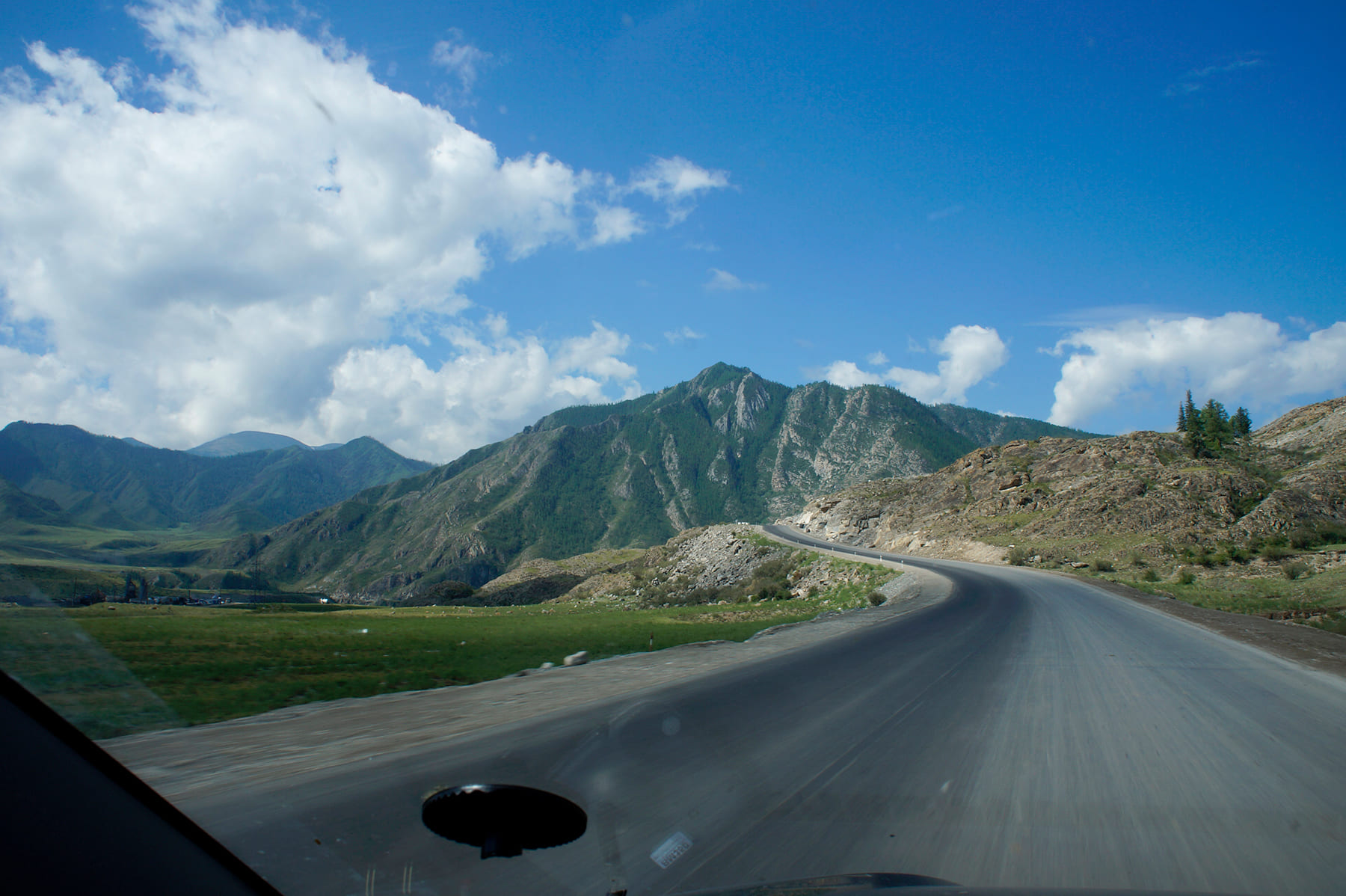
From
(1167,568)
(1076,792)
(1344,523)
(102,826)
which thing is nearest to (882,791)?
(1076,792)

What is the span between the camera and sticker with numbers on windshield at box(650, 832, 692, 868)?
452 centimetres

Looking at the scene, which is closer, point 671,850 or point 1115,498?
point 671,850

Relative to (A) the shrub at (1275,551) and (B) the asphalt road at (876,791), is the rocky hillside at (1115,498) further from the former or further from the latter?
(B) the asphalt road at (876,791)

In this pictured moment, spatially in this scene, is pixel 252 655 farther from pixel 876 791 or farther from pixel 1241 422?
pixel 1241 422

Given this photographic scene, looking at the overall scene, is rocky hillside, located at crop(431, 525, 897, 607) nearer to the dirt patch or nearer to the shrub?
the dirt patch

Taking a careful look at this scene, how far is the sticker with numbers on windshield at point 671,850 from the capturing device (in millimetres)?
4516

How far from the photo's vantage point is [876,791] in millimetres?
5953

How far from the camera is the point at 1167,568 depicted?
4156 cm

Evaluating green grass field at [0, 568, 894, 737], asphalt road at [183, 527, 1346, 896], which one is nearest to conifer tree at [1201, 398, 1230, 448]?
green grass field at [0, 568, 894, 737]

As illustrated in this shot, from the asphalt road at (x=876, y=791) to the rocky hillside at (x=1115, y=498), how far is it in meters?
42.2

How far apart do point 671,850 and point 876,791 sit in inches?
90.5

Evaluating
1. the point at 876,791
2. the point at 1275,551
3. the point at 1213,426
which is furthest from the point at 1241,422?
the point at 876,791

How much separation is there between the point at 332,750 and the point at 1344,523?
185ft

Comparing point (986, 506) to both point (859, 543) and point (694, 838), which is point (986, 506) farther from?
point (694, 838)
